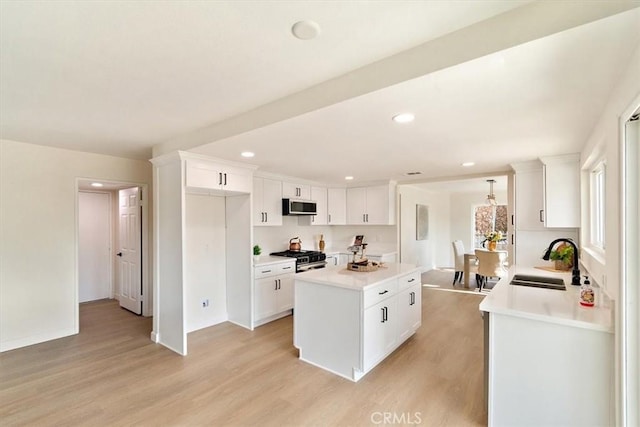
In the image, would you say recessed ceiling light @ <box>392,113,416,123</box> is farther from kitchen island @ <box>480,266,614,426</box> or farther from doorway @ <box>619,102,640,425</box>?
kitchen island @ <box>480,266,614,426</box>

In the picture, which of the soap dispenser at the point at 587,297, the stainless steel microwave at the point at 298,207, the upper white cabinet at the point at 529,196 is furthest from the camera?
the stainless steel microwave at the point at 298,207

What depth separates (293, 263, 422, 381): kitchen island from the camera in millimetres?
2672

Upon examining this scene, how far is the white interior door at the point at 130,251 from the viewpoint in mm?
4652

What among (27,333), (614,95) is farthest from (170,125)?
(614,95)

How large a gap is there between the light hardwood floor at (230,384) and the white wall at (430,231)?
3.13 meters

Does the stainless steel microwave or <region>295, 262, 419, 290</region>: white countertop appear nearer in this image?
<region>295, 262, 419, 290</region>: white countertop

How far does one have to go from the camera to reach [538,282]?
2.84 metres

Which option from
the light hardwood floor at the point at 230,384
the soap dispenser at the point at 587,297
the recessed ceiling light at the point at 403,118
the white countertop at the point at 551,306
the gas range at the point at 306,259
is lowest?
the light hardwood floor at the point at 230,384

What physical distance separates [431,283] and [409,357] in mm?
3911

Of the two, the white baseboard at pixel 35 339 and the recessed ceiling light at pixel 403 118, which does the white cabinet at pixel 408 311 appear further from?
the white baseboard at pixel 35 339

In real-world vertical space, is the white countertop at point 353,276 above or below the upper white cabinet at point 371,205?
below

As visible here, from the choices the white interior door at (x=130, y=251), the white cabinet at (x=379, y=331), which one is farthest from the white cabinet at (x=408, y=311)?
the white interior door at (x=130, y=251)

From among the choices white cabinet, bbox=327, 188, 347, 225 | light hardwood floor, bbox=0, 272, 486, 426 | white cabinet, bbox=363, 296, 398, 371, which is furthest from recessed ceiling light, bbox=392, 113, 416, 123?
white cabinet, bbox=327, 188, 347, 225

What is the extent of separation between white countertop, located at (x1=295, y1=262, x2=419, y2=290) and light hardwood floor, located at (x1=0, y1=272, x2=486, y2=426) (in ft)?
2.81
